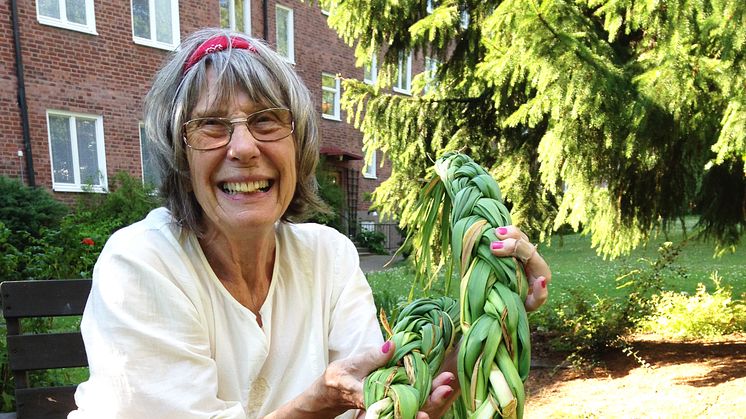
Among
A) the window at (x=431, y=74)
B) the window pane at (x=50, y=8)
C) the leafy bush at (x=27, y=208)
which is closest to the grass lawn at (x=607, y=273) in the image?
the window at (x=431, y=74)

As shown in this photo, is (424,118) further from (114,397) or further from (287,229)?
(114,397)

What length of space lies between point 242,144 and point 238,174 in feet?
0.24

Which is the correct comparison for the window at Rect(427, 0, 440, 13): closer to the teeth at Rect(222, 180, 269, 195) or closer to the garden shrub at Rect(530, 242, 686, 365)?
the garden shrub at Rect(530, 242, 686, 365)

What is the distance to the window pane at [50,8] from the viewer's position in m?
8.75

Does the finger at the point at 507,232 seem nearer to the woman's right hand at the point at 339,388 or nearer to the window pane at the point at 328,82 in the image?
the woman's right hand at the point at 339,388

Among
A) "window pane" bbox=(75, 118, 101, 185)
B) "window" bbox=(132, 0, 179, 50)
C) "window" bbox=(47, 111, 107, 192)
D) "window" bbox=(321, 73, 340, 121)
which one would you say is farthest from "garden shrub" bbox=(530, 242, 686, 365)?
"window" bbox=(321, 73, 340, 121)

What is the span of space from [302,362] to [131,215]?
8.27 metres

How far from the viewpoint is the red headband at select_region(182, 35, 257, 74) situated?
4.34ft

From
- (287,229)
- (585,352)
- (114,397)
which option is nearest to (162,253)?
(114,397)

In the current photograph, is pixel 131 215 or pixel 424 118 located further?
pixel 131 215

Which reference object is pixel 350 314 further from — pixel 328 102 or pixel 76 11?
pixel 328 102

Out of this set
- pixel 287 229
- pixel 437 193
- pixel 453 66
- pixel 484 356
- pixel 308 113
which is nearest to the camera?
pixel 484 356

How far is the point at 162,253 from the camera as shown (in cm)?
130

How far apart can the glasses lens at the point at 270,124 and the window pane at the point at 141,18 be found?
9.89 metres
